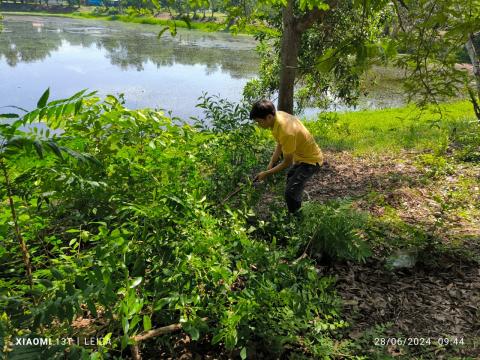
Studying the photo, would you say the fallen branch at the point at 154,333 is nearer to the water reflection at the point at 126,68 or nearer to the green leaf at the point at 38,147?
the green leaf at the point at 38,147

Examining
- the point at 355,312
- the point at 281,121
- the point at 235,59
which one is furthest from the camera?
the point at 235,59

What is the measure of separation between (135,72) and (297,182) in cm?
1713

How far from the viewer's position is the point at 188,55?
25250 millimetres

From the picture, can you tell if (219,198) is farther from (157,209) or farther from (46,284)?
(46,284)

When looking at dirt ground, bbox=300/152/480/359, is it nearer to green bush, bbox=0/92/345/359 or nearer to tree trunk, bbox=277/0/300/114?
green bush, bbox=0/92/345/359

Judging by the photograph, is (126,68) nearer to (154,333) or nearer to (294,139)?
(294,139)

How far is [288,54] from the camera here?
641cm

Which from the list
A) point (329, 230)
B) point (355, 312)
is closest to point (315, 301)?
point (355, 312)

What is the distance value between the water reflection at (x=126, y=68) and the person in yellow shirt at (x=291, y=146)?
29.5 feet

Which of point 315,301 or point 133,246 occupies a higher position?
point 133,246

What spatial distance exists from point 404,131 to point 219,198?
7.59 metres
